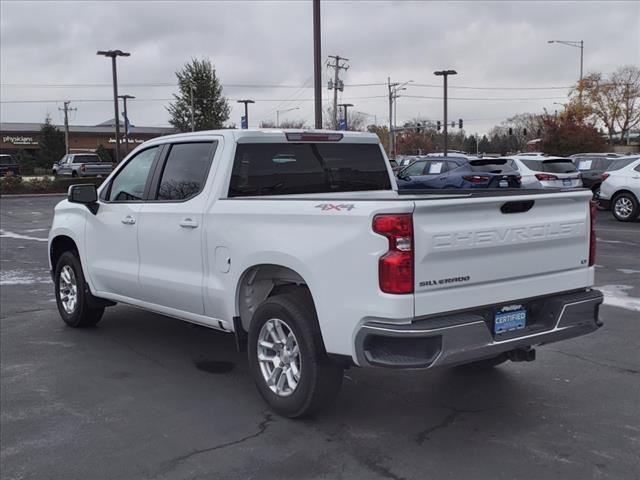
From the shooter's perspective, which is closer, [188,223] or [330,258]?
[330,258]

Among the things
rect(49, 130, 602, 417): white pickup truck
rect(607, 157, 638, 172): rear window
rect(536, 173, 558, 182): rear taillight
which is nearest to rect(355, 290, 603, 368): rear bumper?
rect(49, 130, 602, 417): white pickup truck

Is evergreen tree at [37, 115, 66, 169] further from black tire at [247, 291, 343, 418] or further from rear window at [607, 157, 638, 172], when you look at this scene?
black tire at [247, 291, 343, 418]

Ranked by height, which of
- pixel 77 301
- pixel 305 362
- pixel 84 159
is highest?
pixel 84 159

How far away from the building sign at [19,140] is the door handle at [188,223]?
84.8 meters

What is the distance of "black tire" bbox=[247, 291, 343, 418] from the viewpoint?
4.30m

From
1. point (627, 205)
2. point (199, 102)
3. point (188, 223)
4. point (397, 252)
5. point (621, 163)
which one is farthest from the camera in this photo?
point (199, 102)

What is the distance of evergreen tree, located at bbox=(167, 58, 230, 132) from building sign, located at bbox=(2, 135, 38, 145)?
30.5 meters

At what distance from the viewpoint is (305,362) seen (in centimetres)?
433

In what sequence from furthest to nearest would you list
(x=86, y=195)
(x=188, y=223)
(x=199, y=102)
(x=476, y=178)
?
(x=199, y=102) < (x=476, y=178) < (x=86, y=195) < (x=188, y=223)

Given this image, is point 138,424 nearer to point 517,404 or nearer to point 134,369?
point 134,369

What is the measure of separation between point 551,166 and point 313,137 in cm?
1491

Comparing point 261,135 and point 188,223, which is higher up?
point 261,135

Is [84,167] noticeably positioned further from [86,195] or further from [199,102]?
[86,195]

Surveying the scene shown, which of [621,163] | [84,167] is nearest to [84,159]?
[84,167]
